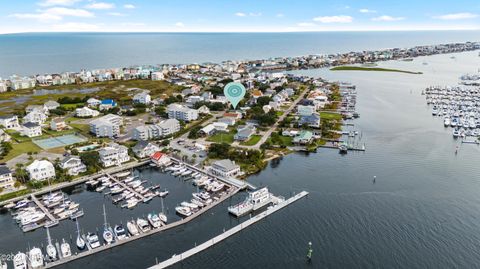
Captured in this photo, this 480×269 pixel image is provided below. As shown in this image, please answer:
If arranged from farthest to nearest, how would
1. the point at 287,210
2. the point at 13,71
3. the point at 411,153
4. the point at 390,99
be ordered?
the point at 13,71 < the point at 390,99 < the point at 411,153 < the point at 287,210

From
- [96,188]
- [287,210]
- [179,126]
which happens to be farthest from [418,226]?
[179,126]

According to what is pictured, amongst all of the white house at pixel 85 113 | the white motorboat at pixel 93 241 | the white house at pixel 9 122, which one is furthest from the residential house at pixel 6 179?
the white house at pixel 85 113

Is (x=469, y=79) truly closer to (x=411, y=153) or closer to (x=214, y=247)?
(x=411, y=153)

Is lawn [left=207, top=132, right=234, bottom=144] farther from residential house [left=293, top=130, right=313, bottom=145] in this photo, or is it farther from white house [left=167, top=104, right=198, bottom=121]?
white house [left=167, top=104, right=198, bottom=121]

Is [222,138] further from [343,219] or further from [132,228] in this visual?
[343,219]

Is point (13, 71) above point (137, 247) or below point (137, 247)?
above
